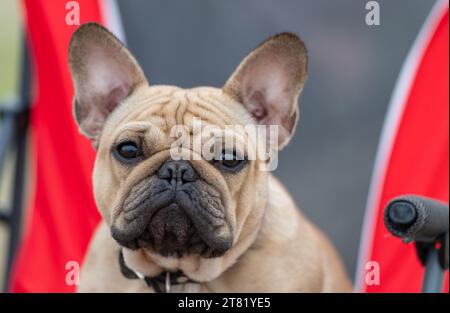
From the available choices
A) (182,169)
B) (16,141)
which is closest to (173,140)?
(182,169)

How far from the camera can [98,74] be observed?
0.86 m

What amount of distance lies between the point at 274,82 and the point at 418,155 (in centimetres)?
49

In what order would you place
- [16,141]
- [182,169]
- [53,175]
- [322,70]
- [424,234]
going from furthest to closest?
[16,141] < [53,175] < [322,70] < [424,234] < [182,169]

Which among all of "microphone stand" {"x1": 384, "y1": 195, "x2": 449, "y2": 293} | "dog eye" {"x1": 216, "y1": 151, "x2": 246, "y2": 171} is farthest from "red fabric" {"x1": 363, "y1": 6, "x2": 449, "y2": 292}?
"dog eye" {"x1": 216, "y1": 151, "x2": 246, "y2": 171}

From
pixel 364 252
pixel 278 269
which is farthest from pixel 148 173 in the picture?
pixel 364 252

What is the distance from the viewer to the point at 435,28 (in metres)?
1.29

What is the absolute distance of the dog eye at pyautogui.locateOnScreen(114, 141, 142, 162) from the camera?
2.67 feet

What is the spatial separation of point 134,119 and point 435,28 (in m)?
0.69

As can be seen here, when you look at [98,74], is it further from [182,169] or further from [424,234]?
[424,234]

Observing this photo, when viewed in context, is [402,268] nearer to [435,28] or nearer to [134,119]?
[435,28]

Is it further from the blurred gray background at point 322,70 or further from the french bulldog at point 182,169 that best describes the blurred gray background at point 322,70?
the french bulldog at point 182,169

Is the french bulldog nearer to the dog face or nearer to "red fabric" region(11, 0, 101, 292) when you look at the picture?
the dog face

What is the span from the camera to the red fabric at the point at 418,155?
1.23 m
